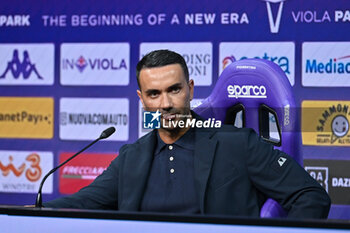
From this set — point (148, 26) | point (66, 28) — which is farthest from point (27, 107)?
point (148, 26)

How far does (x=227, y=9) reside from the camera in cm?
339

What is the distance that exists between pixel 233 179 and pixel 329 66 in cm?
177

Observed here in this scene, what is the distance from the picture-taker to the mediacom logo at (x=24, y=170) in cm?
367

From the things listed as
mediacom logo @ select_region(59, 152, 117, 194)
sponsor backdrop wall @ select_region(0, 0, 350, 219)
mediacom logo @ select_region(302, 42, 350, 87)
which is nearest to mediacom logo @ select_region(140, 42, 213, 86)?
sponsor backdrop wall @ select_region(0, 0, 350, 219)

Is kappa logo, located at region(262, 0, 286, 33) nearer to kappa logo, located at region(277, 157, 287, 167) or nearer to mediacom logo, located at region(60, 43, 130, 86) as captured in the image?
mediacom logo, located at region(60, 43, 130, 86)

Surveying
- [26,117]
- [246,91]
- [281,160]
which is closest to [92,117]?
[26,117]

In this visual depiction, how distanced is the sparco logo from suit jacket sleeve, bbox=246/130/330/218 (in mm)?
223

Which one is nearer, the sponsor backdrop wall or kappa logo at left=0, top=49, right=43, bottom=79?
the sponsor backdrop wall

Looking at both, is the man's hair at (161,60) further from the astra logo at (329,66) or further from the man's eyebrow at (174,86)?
the astra logo at (329,66)

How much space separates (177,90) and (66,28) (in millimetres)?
2084

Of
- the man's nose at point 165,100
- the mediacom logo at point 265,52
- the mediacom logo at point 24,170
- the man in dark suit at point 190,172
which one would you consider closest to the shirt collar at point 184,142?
the man in dark suit at point 190,172

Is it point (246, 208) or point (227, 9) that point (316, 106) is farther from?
point (246, 208)

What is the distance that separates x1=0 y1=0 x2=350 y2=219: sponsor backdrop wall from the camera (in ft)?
10.6

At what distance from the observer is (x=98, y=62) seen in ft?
11.8
